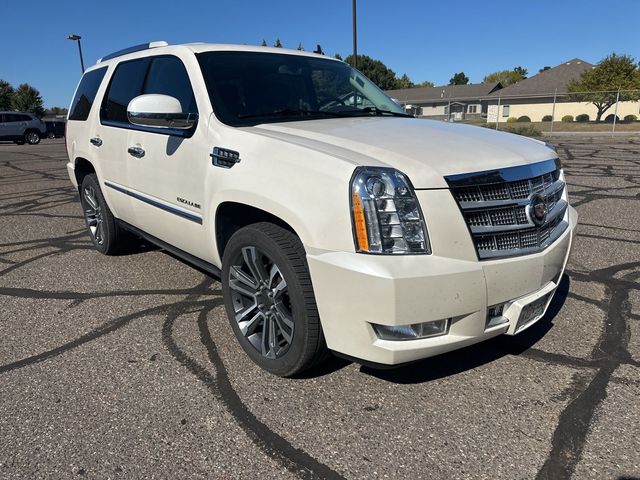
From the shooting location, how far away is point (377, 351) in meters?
2.32

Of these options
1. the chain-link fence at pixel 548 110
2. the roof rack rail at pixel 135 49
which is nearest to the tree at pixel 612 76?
the chain-link fence at pixel 548 110

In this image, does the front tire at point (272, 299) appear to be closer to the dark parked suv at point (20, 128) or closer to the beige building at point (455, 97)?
the dark parked suv at point (20, 128)

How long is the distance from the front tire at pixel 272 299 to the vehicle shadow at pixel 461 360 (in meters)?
0.51

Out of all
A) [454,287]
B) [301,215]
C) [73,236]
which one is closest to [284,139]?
[301,215]

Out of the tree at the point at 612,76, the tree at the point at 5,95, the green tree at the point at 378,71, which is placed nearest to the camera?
the tree at the point at 612,76

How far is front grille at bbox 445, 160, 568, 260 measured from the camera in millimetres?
2361

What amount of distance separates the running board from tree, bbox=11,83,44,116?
67.5 metres

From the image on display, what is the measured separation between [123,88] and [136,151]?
0.88 metres

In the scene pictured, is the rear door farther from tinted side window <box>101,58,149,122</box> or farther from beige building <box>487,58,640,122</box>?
beige building <box>487,58,640,122</box>

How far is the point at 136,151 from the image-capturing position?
12.9ft

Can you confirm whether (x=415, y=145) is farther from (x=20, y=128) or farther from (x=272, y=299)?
(x=20, y=128)

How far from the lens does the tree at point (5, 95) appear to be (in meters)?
60.9

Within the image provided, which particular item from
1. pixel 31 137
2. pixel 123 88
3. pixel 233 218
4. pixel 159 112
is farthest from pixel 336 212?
Result: pixel 31 137

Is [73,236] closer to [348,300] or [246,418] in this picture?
[246,418]
